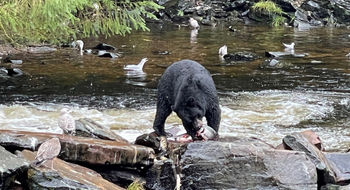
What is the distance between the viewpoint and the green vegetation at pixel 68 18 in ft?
31.2

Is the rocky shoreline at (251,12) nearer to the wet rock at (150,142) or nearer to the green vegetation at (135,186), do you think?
the wet rock at (150,142)

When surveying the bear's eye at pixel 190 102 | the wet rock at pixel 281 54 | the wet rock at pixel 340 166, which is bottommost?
the wet rock at pixel 281 54

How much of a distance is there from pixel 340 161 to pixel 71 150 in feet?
11.6

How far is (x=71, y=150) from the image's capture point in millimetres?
5641

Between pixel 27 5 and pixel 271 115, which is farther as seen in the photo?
pixel 271 115

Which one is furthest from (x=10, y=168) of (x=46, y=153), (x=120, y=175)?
(x=120, y=175)

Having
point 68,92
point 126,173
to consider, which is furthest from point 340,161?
point 68,92

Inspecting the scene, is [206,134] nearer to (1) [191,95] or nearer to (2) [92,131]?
(1) [191,95]

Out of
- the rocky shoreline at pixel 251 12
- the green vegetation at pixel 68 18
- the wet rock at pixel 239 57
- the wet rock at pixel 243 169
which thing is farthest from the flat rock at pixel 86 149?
the rocky shoreline at pixel 251 12

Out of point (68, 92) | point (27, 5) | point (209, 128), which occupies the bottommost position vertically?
point (68, 92)

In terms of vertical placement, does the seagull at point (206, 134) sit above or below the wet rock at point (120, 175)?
above

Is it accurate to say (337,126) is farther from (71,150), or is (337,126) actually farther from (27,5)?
Result: (27,5)

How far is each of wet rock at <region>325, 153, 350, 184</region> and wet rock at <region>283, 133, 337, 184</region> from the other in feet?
0.32

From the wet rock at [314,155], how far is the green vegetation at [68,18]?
16.4 ft
